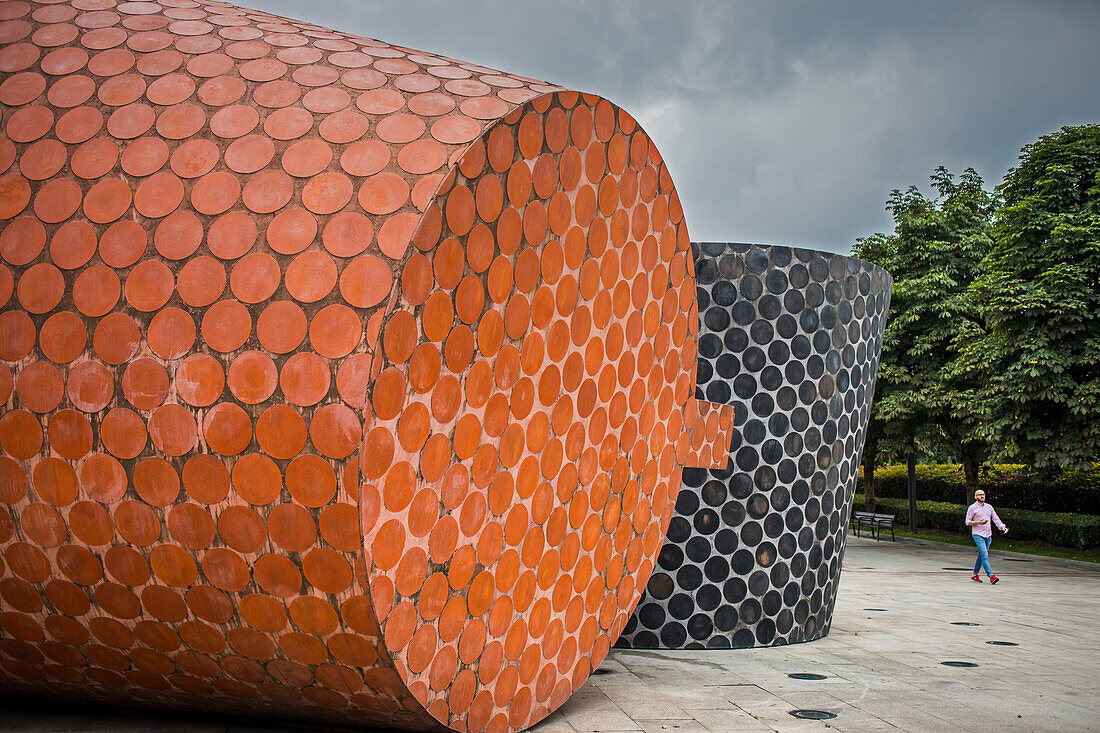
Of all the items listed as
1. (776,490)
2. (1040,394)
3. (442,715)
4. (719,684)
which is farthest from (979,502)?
(442,715)

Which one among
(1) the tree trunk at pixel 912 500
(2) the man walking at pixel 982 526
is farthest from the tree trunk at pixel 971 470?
(2) the man walking at pixel 982 526

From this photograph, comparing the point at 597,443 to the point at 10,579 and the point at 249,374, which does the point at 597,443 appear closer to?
the point at 249,374

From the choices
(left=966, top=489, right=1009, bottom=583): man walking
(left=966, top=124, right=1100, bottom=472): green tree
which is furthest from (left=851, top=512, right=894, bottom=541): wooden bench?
(left=966, top=489, right=1009, bottom=583): man walking

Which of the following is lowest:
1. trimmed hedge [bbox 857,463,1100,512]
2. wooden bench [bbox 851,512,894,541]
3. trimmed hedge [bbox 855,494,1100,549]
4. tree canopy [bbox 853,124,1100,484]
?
wooden bench [bbox 851,512,894,541]

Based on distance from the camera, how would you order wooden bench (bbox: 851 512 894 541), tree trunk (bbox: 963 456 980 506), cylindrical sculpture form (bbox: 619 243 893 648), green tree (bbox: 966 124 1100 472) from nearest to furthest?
cylindrical sculpture form (bbox: 619 243 893 648)
green tree (bbox: 966 124 1100 472)
wooden bench (bbox: 851 512 894 541)
tree trunk (bbox: 963 456 980 506)

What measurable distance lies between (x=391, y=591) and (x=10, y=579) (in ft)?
6.23

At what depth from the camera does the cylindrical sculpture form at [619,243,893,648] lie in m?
8.79

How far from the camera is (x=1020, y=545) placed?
24250mm

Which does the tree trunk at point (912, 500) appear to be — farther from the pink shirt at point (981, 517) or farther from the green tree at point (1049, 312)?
the pink shirt at point (981, 517)

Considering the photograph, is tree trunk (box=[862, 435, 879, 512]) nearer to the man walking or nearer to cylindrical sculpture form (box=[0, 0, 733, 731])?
the man walking

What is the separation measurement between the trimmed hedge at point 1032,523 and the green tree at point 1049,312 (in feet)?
8.84

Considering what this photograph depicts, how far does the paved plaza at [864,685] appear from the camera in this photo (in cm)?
587

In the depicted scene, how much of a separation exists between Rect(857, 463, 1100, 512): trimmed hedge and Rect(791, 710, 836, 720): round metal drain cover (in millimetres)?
20473

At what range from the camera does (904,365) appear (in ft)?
89.6
